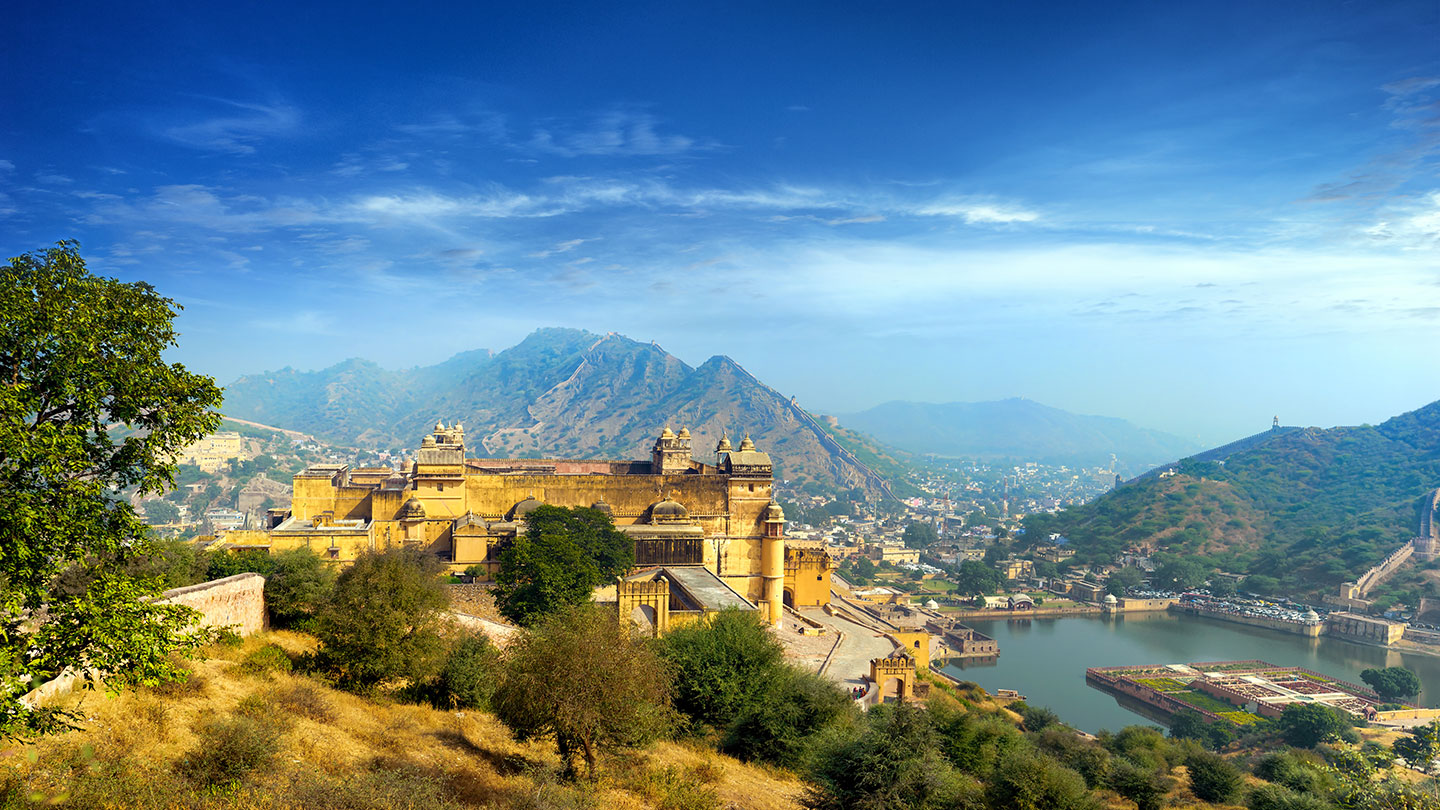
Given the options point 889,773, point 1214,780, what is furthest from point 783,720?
point 1214,780

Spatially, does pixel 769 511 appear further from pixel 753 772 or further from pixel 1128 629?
pixel 1128 629

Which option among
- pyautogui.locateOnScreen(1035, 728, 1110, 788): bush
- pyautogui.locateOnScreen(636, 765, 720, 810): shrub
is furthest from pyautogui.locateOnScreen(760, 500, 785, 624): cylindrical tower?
pyautogui.locateOnScreen(636, 765, 720, 810): shrub

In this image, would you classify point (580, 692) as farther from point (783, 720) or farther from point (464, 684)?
point (783, 720)

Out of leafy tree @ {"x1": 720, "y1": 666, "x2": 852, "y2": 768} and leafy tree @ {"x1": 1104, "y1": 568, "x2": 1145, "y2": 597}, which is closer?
leafy tree @ {"x1": 720, "y1": 666, "x2": 852, "y2": 768}

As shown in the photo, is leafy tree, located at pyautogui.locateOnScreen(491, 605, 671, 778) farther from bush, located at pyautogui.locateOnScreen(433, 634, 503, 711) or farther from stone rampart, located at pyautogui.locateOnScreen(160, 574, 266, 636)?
stone rampart, located at pyautogui.locateOnScreen(160, 574, 266, 636)

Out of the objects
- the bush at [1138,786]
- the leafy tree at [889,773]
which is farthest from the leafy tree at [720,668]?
the bush at [1138,786]

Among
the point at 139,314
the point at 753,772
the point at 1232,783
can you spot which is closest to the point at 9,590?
the point at 139,314
